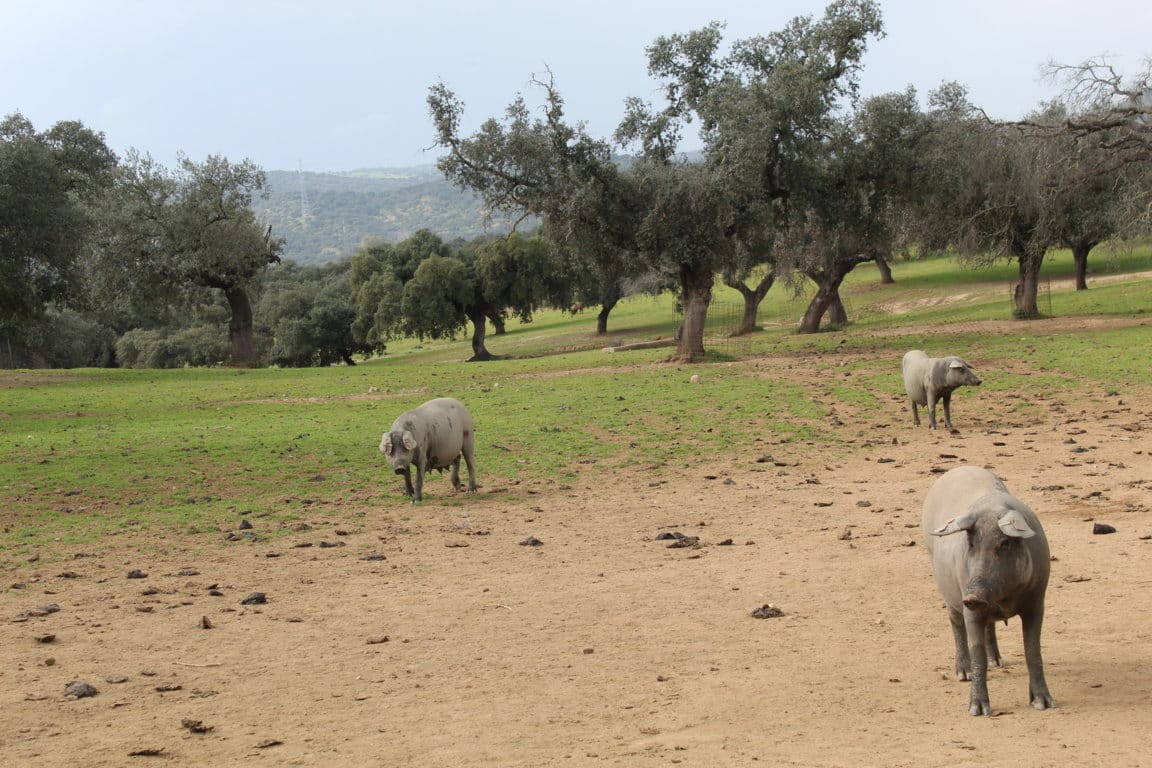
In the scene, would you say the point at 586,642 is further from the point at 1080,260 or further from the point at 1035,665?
the point at 1080,260

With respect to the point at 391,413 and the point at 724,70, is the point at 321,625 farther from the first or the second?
the point at 724,70

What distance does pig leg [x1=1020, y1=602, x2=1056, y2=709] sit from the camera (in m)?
7.05

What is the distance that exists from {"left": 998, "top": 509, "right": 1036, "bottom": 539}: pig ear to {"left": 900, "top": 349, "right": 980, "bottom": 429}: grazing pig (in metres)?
14.6

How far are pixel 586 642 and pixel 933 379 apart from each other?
1392 cm

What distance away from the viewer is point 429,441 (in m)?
16.6

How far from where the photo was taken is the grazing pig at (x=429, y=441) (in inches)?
631

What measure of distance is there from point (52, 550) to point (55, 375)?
31.4 metres

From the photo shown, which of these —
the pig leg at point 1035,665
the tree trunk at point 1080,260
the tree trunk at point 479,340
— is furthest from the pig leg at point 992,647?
the tree trunk at point 479,340

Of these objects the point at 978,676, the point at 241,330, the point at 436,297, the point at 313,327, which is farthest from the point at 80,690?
the point at 313,327

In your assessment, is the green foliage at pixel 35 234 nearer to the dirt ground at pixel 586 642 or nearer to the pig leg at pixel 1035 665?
the dirt ground at pixel 586 642

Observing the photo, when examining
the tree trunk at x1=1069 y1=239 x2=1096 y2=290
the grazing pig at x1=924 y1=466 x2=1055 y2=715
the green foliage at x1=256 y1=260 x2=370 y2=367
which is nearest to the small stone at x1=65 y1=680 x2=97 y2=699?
the grazing pig at x1=924 y1=466 x2=1055 y2=715

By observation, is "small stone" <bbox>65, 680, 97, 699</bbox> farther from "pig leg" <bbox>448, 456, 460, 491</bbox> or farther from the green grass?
"pig leg" <bbox>448, 456, 460, 491</bbox>

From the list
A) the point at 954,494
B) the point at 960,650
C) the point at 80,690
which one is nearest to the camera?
the point at 960,650

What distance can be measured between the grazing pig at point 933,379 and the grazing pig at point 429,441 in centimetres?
973
